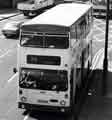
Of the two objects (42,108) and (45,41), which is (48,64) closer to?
(45,41)

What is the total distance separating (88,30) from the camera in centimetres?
2300

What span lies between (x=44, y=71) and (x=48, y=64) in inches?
16.4

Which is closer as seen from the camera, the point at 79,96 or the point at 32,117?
the point at 32,117

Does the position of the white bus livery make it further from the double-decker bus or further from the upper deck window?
the upper deck window

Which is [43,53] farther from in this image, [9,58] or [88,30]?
[9,58]

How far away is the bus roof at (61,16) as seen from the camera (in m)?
17.4

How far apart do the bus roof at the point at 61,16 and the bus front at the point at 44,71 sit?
582 mm

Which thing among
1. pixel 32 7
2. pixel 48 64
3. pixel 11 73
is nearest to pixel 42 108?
pixel 48 64

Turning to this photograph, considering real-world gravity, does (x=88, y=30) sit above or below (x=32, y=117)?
above

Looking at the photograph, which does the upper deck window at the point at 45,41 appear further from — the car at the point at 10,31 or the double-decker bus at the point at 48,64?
the car at the point at 10,31

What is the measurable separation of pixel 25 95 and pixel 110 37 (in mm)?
21629

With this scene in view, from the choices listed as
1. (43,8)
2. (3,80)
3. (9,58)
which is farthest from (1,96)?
(43,8)

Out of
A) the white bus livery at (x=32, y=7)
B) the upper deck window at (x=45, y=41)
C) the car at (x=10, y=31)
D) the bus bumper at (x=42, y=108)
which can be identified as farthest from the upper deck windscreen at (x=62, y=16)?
the white bus livery at (x=32, y=7)

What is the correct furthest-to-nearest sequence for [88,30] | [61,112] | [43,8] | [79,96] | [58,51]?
[43,8] < [88,30] < [79,96] < [61,112] < [58,51]
